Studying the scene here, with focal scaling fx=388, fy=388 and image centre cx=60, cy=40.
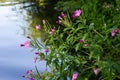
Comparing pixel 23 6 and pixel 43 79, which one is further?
pixel 23 6

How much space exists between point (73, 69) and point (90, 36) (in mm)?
476

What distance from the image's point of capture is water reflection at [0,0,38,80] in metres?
11.6

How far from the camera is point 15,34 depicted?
18.1 meters

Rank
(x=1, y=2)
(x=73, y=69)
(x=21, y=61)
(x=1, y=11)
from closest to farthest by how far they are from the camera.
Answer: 1. (x=73, y=69)
2. (x=21, y=61)
3. (x=1, y=11)
4. (x=1, y=2)

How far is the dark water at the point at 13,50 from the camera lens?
11562 mm

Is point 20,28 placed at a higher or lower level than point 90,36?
higher

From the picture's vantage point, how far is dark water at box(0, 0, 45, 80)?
37.9ft

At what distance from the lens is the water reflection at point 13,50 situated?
1157 centimetres

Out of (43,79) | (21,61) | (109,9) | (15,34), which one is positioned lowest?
(43,79)

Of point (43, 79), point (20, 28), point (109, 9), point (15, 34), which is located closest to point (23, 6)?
point (20, 28)

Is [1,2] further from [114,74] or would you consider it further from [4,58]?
[114,74]

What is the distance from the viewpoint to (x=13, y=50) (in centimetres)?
1437

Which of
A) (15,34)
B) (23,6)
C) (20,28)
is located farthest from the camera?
(23,6)

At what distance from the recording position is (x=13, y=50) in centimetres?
1437
